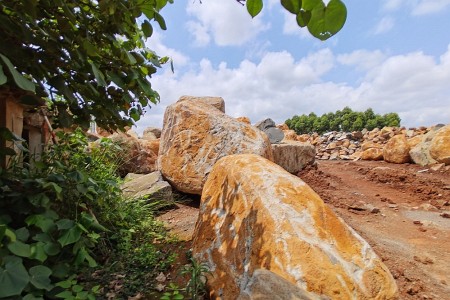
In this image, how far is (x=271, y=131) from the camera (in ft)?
26.0

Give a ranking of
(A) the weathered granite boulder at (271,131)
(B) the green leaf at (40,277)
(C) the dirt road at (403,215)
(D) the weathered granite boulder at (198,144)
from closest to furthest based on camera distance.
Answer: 1. (B) the green leaf at (40,277)
2. (C) the dirt road at (403,215)
3. (D) the weathered granite boulder at (198,144)
4. (A) the weathered granite boulder at (271,131)

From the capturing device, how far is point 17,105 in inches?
92.9

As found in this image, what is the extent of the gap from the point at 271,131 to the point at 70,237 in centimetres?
677

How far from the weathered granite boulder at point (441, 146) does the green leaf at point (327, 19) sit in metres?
8.78

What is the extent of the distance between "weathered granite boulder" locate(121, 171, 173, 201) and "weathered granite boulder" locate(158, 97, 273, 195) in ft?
0.46

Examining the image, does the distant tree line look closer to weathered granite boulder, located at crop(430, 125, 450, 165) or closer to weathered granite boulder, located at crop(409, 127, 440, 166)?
weathered granite boulder, located at crop(409, 127, 440, 166)

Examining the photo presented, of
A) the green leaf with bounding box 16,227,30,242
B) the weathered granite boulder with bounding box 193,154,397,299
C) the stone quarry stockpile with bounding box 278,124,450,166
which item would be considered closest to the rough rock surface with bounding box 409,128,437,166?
the stone quarry stockpile with bounding box 278,124,450,166

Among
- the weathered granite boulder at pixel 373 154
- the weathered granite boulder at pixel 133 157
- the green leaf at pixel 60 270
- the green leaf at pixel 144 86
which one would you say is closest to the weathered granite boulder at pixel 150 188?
the weathered granite boulder at pixel 133 157

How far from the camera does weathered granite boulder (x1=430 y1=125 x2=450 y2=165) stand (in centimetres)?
754

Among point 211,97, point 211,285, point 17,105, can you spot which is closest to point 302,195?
point 211,285

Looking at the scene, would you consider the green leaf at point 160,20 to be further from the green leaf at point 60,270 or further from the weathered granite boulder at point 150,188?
the weathered granite boulder at point 150,188

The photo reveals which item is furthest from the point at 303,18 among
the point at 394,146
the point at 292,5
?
the point at 394,146

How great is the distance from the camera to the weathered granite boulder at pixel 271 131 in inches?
296

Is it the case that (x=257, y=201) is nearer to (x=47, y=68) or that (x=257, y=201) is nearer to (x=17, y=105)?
(x=47, y=68)
